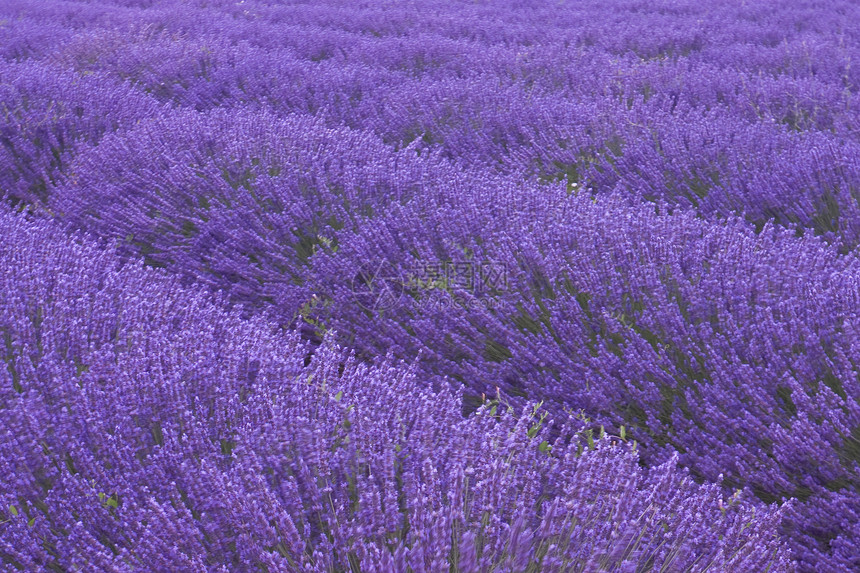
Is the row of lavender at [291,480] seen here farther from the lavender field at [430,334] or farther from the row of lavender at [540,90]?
the row of lavender at [540,90]

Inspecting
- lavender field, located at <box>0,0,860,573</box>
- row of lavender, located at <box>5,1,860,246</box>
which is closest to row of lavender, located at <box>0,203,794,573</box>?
lavender field, located at <box>0,0,860,573</box>

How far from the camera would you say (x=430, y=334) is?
7.04ft

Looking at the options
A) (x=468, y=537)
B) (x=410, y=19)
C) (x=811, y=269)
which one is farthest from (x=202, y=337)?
(x=410, y=19)

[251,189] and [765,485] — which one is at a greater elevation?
[251,189]

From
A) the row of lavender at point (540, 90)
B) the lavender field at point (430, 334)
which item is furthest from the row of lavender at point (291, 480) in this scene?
the row of lavender at point (540, 90)

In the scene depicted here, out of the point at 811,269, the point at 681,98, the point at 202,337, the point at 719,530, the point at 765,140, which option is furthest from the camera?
the point at 681,98

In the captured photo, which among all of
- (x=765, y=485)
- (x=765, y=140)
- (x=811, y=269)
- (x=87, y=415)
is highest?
(x=765, y=140)

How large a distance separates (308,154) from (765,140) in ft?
6.52

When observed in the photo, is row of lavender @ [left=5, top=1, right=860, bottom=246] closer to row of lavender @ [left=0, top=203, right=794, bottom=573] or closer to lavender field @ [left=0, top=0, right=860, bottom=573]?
lavender field @ [left=0, top=0, right=860, bottom=573]

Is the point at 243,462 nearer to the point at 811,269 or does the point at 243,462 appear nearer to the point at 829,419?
the point at 829,419

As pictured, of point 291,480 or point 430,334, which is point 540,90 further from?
point 291,480

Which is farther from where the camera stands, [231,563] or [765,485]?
[765,485]

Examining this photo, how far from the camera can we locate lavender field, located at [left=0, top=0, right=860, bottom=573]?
1251mm

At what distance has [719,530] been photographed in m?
1.37
